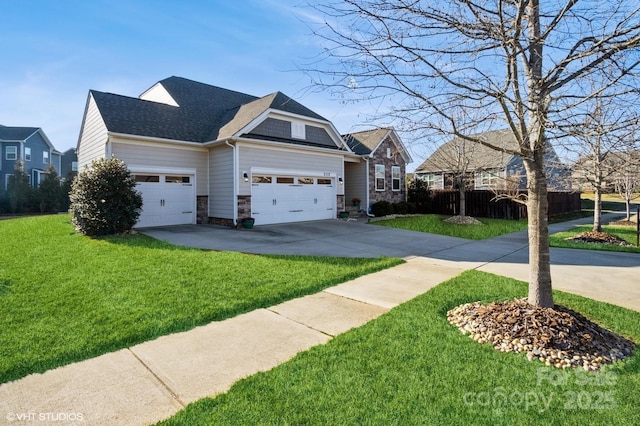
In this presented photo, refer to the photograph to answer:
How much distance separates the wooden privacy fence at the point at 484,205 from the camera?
19.0 metres

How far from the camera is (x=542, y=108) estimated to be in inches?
130

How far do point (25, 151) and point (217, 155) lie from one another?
27903 mm

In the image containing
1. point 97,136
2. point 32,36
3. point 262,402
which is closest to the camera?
point 262,402

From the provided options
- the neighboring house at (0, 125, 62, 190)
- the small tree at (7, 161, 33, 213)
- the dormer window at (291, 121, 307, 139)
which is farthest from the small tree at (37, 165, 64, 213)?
the dormer window at (291, 121, 307, 139)

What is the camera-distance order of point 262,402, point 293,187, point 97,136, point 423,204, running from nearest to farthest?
point 262,402 → point 97,136 → point 293,187 → point 423,204

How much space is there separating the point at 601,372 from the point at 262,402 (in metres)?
2.95

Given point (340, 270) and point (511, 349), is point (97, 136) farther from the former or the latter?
point (511, 349)

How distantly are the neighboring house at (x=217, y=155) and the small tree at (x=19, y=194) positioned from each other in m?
11.5

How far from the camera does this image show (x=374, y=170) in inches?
786

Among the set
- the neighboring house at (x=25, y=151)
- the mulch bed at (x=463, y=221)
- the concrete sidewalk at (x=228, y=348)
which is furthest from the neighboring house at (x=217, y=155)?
the neighboring house at (x=25, y=151)

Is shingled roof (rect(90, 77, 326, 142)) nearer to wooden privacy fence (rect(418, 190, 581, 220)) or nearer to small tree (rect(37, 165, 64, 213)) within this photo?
wooden privacy fence (rect(418, 190, 581, 220))

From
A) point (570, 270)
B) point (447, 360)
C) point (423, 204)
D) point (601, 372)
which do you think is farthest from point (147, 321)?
point (423, 204)

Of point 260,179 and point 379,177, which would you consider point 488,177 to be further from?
point 260,179

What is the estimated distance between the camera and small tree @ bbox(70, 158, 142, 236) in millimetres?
9852
